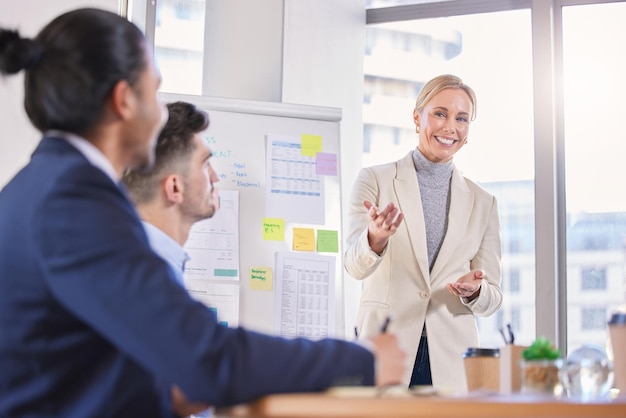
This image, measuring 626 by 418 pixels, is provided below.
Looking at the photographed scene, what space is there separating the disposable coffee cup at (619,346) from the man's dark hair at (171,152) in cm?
119

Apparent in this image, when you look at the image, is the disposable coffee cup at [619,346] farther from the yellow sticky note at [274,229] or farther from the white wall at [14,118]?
the white wall at [14,118]

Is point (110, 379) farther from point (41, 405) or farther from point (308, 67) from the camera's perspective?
point (308, 67)

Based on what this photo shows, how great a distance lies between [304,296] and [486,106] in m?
1.51

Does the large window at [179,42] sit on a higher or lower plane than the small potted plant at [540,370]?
higher

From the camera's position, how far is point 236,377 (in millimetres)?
1231

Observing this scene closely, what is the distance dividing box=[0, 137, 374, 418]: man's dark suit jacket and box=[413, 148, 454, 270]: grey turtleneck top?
221 centimetres

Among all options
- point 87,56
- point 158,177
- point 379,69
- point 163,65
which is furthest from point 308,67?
point 87,56

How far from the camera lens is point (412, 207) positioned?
3.50m

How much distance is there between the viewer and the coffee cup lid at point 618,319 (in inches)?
71.6

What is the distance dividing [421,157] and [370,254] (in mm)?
594

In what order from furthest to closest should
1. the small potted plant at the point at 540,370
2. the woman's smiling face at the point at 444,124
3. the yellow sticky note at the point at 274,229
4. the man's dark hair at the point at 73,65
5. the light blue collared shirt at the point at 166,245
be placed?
the yellow sticky note at the point at 274,229, the woman's smiling face at the point at 444,124, the light blue collared shirt at the point at 166,245, the small potted plant at the point at 540,370, the man's dark hair at the point at 73,65

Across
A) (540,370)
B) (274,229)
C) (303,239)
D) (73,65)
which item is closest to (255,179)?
(274,229)

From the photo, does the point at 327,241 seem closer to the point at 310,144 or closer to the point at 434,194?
the point at 310,144

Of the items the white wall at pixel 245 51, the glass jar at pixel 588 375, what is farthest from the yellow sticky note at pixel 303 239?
the glass jar at pixel 588 375
